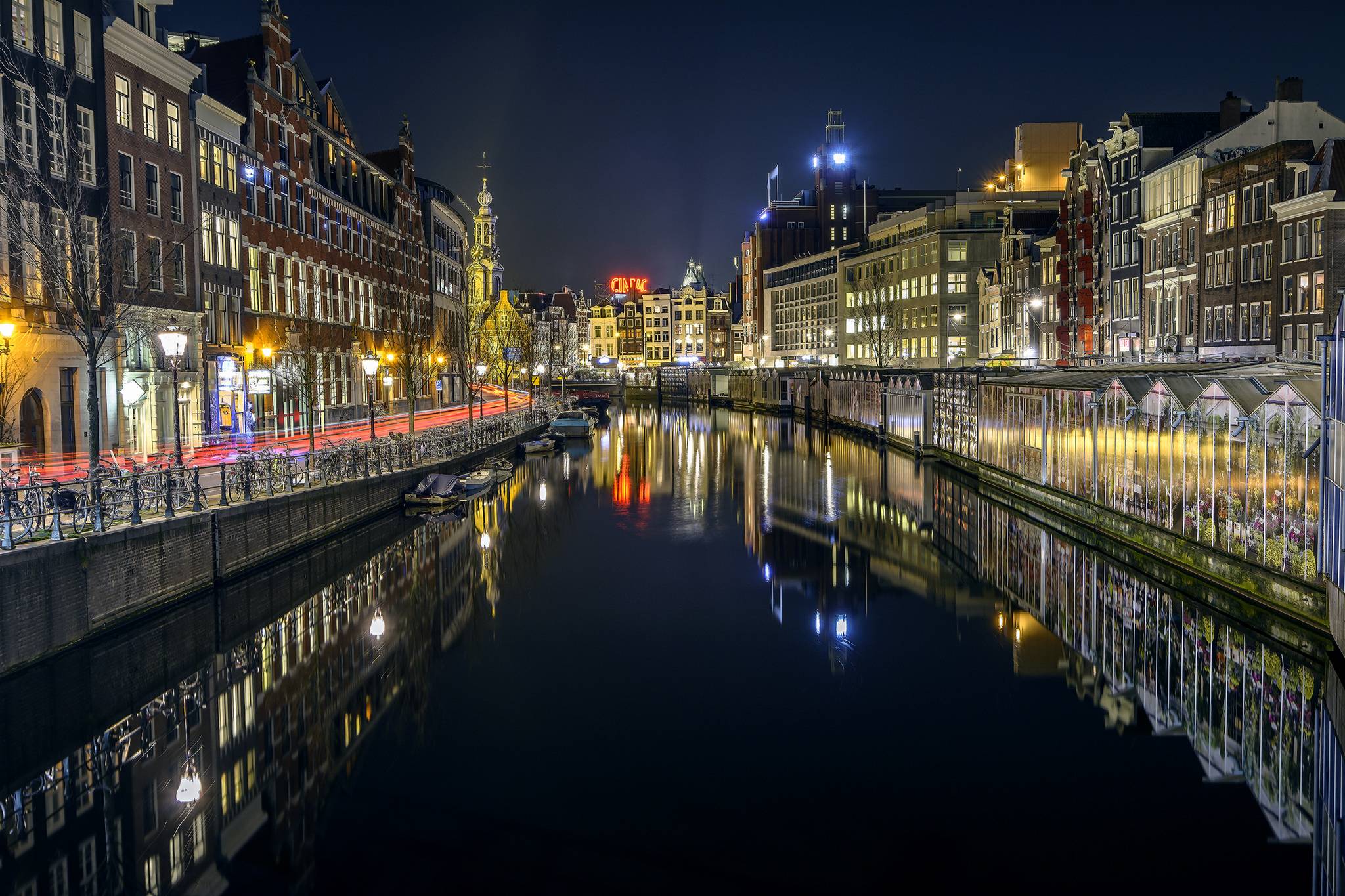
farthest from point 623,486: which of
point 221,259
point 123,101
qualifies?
point 123,101

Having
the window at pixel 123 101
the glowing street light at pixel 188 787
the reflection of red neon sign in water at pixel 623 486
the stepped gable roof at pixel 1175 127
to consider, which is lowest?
the glowing street light at pixel 188 787

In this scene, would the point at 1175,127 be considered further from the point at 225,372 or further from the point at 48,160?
the point at 48,160

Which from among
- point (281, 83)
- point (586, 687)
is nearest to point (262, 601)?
point (586, 687)

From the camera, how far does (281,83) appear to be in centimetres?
5541

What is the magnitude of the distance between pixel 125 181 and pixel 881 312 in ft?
296

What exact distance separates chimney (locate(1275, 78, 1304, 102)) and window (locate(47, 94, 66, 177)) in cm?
5748

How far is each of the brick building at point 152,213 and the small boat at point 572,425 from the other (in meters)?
38.5

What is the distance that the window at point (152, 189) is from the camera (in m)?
41.1

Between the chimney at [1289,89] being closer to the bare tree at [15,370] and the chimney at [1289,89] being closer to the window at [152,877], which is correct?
the bare tree at [15,370]

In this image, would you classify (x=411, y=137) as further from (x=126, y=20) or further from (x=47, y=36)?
(x=47, y=36)

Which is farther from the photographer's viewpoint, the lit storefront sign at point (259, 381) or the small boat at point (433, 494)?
the lit storefront sign at point (259, 381)

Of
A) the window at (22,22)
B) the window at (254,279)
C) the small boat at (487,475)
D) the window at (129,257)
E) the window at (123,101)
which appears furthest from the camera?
the window at (254,279)

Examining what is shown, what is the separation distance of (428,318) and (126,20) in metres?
50.0

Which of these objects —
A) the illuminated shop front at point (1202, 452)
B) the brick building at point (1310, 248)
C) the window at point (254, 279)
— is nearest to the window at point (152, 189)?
the window at point (254, 279)
